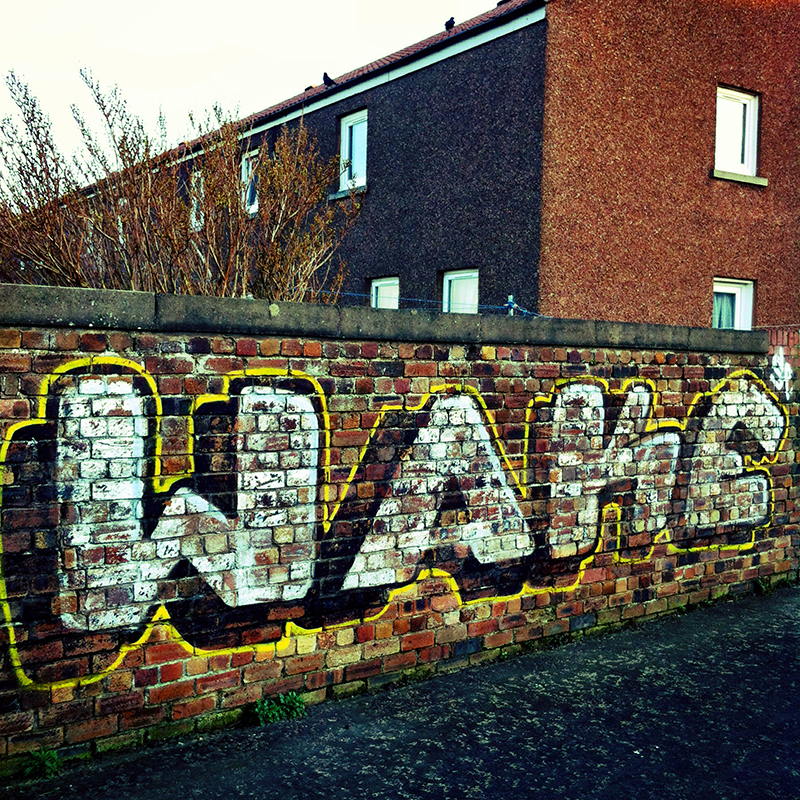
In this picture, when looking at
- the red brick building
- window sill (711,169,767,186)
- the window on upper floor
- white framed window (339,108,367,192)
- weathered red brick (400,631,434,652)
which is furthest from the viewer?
white framed window (339,108,367,192)

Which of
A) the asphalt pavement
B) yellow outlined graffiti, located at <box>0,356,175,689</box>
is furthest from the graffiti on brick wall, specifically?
the asphalt pavement

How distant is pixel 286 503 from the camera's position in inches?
166

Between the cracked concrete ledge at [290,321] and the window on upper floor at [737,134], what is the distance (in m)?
7.27

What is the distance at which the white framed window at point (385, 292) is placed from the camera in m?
12.7

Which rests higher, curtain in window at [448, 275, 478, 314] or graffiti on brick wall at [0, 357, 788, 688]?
curtain in window at [448, 275, 478, 314]

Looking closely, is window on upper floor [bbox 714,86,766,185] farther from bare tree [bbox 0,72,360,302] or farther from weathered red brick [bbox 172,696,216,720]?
weathered red brick [bbox 172,696,216,720]

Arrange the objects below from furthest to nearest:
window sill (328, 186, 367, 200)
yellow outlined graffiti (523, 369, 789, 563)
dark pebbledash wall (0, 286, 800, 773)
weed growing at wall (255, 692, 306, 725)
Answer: window sill (328, 186, 367, 200) < yellow outlined graffiti (523, 369, 789, 563) < weed growing at wall (255, 692, 306, 725) < dark pebbledash wall (0, 286, 800, 773)

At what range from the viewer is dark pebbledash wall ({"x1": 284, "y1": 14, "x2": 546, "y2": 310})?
405 inches

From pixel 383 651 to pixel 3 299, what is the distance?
2723 mm

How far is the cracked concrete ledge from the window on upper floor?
727cm

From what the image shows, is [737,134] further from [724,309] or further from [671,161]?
[724,309]

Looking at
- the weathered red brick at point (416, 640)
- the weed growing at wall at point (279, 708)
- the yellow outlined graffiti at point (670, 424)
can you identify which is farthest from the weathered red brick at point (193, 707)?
the yellow outlined graffiti at point (670, 424)

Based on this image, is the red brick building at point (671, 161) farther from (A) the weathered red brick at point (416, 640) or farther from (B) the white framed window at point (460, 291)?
(A) the weathered red brick at point (416, 640)

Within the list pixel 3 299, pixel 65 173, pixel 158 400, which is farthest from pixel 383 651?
pixel 65 173
